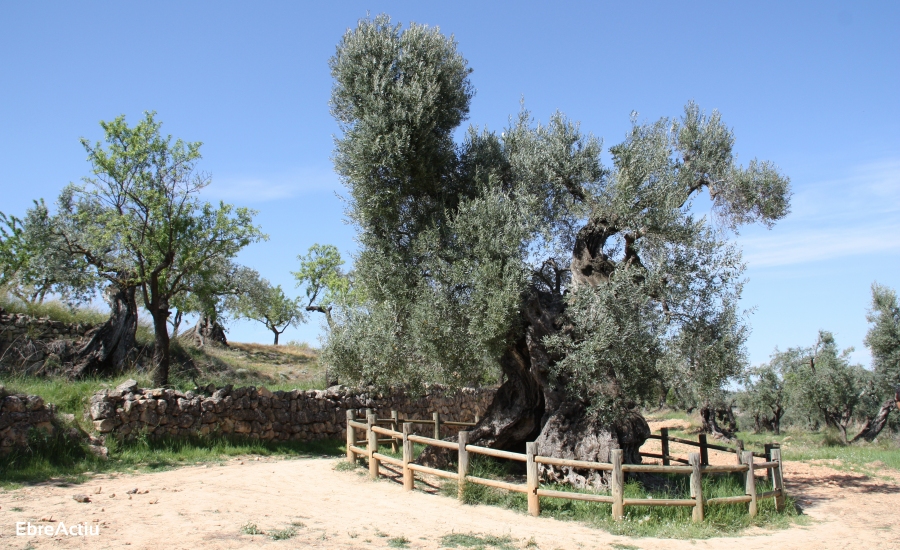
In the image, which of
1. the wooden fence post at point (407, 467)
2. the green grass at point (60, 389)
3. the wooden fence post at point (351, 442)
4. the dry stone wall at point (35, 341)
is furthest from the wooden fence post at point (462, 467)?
the dry stone wall at point (35, 341)

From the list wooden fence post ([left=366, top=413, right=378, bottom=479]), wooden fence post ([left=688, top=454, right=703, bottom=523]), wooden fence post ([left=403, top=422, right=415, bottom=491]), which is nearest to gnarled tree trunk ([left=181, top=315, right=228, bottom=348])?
wooden fence post ([left=366, top=413, right=378, bottom=479])

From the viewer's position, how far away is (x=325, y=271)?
1922 inches

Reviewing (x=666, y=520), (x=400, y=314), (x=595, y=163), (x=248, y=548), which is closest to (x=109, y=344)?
(x=400, y=314)

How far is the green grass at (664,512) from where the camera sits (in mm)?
9328

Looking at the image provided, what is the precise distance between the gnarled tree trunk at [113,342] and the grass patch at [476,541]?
554 inches

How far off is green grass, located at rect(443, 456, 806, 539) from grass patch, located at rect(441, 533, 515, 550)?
6.16ft

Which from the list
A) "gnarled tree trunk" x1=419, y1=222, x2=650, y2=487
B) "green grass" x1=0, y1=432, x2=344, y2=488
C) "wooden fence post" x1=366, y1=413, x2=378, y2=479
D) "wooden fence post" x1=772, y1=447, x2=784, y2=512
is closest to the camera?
"wooden fence post" x1=772, y1=447, x2=784, y2=512

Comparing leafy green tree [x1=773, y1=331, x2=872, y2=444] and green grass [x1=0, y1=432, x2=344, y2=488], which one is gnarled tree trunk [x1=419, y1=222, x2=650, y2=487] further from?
leafy green tree [x1=773, y1=331, x2=872, y2=444]

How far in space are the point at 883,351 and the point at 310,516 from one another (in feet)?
86.9

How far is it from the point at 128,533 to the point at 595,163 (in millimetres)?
10584

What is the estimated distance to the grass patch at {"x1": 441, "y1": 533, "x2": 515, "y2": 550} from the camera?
8.15 metres

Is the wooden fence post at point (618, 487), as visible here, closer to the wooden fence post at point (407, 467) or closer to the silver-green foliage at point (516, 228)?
the silver-green foliage at point (516, 228)

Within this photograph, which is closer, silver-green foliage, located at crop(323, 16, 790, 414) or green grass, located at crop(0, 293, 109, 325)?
silver-green foliage, located at crop(323, 16, 790, 414)

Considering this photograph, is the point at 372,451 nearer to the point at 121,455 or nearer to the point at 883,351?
the point at 121,455
